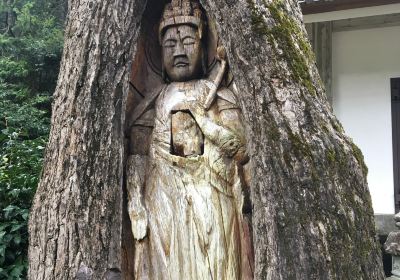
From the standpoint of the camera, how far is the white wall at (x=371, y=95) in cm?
555

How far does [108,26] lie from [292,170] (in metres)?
1.05

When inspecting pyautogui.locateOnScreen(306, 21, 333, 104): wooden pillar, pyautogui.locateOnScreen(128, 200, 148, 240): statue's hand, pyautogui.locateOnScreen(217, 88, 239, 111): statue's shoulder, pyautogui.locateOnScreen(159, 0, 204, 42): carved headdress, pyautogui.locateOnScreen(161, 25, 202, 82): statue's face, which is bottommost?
pyautogui.locateOnScreen(128, 200, 148, 240): statue's hand

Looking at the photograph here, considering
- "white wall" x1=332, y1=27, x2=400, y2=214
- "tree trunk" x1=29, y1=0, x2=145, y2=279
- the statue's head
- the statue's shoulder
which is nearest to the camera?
"tree trunk" x1=29, y1=0, x2=145, y2=279

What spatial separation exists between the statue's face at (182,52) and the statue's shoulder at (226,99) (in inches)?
8.0

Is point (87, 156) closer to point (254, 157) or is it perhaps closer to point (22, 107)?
point (254, 157)

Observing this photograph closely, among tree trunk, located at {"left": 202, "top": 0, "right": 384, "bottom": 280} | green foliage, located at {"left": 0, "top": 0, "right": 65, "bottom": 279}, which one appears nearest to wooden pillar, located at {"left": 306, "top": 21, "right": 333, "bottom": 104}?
green foliage, located at {"left": 0, "top": 0, "right": 65, "bottom": 279}

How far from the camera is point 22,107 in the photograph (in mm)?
6922

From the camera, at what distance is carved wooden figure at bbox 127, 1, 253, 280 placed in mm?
2105

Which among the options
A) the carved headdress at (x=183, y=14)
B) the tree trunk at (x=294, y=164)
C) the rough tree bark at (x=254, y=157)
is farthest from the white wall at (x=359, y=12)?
the tree trunk at (x=294, y=164)

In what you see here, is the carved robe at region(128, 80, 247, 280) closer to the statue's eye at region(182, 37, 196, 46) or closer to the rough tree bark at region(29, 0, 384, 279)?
the rough tree bark at region(29, 0, 384, 279)

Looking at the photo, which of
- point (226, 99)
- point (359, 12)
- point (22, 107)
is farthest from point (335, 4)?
point (22, 107)

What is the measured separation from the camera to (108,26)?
2.16m

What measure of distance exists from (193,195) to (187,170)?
119 mm

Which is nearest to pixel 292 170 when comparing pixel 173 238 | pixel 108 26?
pixel 173 238
